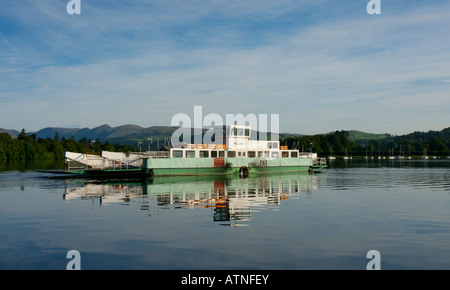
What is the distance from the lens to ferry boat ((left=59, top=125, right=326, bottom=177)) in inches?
2105

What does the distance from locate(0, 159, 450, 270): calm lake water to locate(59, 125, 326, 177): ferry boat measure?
21.8 m

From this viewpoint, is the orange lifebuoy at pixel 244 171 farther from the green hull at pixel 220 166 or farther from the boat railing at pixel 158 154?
the boat railing at pixel 158 154

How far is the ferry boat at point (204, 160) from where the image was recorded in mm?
53469

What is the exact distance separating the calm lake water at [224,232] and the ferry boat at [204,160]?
2176 cm

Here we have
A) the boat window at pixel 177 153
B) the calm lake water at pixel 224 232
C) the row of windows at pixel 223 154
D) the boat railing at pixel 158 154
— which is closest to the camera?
the calm lake water at pixel 224 232

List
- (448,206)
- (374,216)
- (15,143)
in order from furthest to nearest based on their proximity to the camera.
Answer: (15,143)
(448,206)
(374,216)

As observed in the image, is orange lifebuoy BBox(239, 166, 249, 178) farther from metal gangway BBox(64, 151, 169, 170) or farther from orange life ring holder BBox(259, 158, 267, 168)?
metal gangway BBox(64, 151, 169, 170)

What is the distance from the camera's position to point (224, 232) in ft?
59.4

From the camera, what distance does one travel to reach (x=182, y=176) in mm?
54844

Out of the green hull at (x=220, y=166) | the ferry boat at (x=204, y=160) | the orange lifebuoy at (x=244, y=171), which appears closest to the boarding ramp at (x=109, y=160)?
the ferry boat at (x=204, y=160)
